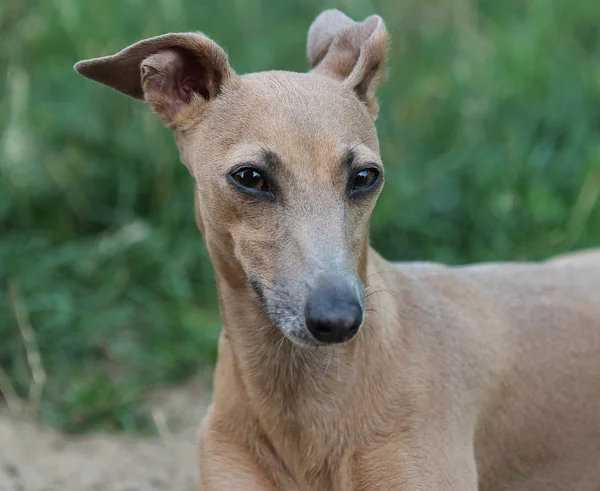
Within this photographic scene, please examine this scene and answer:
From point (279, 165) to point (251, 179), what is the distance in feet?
0.34

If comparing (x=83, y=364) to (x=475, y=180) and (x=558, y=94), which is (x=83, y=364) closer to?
(x=475, y=180)

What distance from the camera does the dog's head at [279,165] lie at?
319 cm

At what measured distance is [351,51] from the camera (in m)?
4.00

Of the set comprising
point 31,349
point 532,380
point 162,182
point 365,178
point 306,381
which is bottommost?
point 31,349

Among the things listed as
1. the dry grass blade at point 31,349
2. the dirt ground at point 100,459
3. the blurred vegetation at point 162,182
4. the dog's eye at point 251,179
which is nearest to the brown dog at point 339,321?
the dog's eye at point 251,179

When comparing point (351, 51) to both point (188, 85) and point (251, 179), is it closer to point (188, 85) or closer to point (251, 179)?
point (188, 85)

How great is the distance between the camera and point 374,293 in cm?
374

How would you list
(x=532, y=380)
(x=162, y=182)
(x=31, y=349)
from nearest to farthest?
(x=532, y=380) → (x=31, y=349) → (x=162, y=182)

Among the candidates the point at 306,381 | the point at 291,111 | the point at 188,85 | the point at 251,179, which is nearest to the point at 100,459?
the point at 306,381

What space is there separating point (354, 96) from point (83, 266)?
9.77 feet

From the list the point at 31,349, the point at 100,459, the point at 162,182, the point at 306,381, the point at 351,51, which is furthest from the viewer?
the point at 162,182

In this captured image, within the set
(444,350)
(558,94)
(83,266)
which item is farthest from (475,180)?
(444,350)

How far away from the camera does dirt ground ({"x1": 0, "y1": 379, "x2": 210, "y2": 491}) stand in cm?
485

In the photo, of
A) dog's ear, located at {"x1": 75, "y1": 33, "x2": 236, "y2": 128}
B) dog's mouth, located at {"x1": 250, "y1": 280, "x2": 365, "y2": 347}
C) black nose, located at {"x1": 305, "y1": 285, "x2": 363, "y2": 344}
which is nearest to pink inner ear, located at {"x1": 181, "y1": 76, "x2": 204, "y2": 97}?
dog's ear, located at {"x1": 75, "y1": 33, "x2": 236, "y2": 128}
